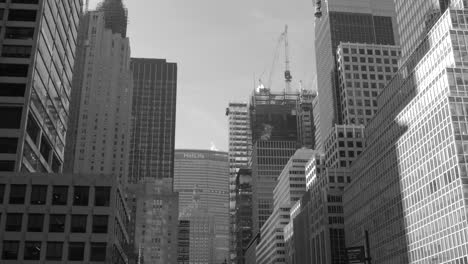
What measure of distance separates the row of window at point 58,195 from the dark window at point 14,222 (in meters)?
1.98

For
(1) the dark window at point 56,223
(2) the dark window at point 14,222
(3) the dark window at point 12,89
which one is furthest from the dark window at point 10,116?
(1) the dark window at point 56,223

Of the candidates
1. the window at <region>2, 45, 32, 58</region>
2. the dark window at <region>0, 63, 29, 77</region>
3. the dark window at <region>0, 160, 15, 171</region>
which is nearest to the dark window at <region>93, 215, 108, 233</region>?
the dark window at <region>0, 160, 15, 171</region>

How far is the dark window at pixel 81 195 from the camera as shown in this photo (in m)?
82.6

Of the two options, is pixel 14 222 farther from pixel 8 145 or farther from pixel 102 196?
pixel 8 145

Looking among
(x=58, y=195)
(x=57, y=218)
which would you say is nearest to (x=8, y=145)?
(x=58, y=195)

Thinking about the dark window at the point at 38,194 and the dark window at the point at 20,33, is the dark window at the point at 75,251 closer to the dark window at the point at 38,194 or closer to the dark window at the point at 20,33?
the dark window at the point at 38,194

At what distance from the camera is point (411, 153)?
4471 inches

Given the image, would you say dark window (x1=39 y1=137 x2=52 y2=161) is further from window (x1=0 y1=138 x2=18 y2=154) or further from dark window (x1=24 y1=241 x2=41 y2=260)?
dark window (x1=24 y1=241 x2=41 y2=260)

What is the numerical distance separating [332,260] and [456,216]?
61.9 m

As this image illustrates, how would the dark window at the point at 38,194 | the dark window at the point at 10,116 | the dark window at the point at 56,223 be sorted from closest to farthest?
the dark window at the point at 56,223 → the dark window at the point at 38,194 → the dark window at the point at 10,116

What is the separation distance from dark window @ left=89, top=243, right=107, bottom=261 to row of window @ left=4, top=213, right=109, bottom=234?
1.68 m

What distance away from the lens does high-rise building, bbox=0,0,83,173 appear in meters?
90.8

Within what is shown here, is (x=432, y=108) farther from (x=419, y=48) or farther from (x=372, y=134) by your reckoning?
(x=372, y=134)

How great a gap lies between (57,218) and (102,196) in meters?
6.45
